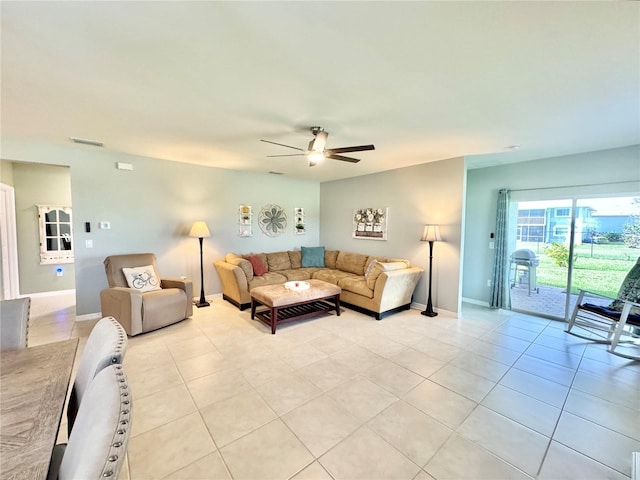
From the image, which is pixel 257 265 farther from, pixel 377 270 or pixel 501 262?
pixel 501 262

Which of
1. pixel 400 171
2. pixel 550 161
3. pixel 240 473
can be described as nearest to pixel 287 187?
pixel 400 171

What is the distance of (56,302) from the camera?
192 inches

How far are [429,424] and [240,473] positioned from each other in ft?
4.42

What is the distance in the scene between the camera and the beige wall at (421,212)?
14.0ft

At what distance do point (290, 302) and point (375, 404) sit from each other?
5.98 feet

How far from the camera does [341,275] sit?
5.13 metres

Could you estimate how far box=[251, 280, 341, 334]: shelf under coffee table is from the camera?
11.9 feet

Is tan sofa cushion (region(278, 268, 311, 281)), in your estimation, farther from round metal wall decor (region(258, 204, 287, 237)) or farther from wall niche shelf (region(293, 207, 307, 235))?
wall niche shelf (region(293, 207, 307, 235))

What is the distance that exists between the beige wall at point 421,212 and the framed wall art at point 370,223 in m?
0.10

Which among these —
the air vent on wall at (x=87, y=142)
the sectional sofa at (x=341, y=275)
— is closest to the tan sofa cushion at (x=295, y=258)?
the sectional sofa at (x=341, y=275)

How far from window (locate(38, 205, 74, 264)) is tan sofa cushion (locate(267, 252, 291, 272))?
12.6 feet

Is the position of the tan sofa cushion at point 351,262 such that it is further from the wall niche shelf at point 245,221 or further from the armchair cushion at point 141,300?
the armchair cushion at point 141,300

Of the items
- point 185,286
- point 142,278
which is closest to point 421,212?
point 185,286

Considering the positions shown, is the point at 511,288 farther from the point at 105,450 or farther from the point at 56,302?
the point at 56,302
